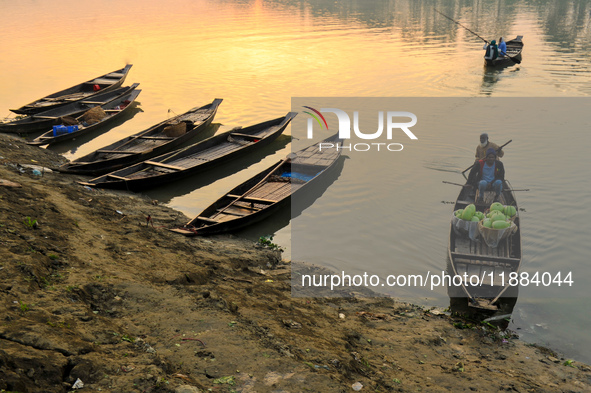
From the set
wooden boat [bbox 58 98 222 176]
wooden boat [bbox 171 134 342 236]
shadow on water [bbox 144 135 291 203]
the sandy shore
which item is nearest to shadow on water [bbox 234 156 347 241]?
wooden boat [bbox 171 134 342 236]

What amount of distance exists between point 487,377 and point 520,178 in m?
8.39

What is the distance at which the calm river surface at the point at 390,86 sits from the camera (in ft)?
32.9

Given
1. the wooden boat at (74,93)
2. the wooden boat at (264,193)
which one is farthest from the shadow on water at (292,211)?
the wooden boat at (74,93)

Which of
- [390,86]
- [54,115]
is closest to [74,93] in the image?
[54,115]

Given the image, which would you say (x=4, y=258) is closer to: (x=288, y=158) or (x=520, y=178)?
(x=288, y=158)

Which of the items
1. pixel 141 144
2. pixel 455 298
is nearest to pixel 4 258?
pixel 455 298

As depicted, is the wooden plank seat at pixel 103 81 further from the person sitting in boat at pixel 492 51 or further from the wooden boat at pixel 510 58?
the wooden boat at pixel 510 58

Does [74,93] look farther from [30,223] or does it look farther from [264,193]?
[30,223]

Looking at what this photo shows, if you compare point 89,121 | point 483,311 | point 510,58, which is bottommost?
point 483,311

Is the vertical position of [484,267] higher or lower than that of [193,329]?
lower

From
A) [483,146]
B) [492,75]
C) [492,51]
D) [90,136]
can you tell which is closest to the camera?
[483,146]

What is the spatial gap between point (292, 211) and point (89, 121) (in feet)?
31.0

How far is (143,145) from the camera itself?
14984mm

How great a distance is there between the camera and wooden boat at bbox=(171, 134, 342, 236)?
10.2 metres
